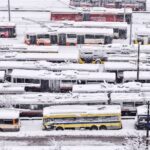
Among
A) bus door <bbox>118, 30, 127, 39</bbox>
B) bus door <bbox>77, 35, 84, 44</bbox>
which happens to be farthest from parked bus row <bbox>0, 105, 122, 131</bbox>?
bus door <bbox>118, 30, 127, 39</bbox>

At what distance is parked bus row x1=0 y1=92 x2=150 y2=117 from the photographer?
3594 centimetres

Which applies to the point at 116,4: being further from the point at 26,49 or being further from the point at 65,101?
the point at 65,101

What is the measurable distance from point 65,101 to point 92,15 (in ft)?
83.4

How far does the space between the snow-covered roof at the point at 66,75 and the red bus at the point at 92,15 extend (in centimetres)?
1980

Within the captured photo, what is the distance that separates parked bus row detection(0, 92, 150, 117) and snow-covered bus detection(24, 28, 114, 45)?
1654 cm

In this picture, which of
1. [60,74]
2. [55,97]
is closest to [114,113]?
[55,97]

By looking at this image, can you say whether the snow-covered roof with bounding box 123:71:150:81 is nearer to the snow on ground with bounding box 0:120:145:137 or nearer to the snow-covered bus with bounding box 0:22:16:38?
the snow on ground with bounding box 0:120:145:137

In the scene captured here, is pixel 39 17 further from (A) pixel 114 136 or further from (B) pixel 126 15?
(A) pixel 114 136

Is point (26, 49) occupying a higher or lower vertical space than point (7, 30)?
lower

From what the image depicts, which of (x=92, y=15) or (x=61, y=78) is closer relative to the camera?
(x=61, y=78)

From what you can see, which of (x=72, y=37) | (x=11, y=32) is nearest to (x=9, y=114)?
(x=72, y=37)

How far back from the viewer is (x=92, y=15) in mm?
59750

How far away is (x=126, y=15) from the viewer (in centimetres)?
6009

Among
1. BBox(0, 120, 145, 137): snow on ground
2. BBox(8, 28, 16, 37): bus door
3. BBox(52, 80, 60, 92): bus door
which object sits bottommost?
BBox(0, 120, 145, 137): snow on ground
